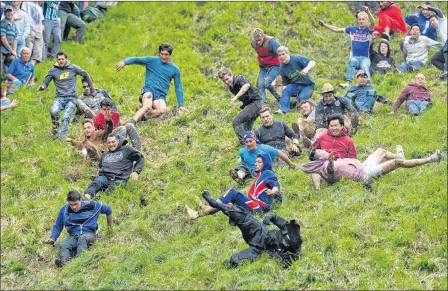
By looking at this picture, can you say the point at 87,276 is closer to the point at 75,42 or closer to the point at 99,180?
the point at 99,180

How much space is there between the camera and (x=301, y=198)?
14812 mm

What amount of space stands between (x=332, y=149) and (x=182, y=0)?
11611 millimetres

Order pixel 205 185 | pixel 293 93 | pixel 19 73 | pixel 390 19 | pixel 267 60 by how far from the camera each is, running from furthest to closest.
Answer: pixel 390 19, pixel 19 73, pixel 267 60, pixel 293 93, pixel 205 185

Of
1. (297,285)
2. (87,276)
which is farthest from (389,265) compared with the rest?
(87,276)

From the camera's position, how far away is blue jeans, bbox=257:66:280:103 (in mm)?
19688

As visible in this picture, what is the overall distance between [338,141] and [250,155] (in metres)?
1.53

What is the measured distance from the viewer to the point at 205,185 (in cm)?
1650

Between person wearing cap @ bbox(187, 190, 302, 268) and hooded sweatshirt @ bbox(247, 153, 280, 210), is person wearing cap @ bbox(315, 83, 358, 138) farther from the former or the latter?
person wearing cap @ bbox(187, 190, 302, 268)

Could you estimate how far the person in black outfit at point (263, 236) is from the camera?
12336 millimetres

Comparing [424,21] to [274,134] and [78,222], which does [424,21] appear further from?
[78,222]

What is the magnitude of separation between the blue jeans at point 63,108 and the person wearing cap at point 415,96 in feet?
22.3

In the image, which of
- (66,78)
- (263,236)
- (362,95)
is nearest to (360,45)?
(362,95)

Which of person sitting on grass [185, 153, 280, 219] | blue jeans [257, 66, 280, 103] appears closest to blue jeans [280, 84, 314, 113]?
blue jeans [257, 66, 280, 103]

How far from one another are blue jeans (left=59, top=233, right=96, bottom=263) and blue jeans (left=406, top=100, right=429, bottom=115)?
24.3 feet
